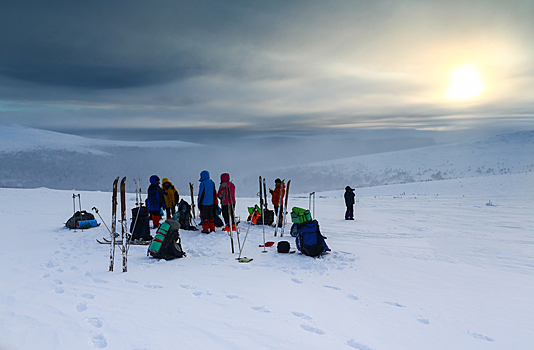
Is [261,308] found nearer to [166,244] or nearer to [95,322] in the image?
[95,322]

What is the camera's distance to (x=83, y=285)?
199 inches

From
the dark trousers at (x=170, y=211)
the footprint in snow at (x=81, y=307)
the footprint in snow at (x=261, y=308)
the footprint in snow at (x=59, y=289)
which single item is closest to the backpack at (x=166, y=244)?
the footprint in snow at (x=59, y=289)

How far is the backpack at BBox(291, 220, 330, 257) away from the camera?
268 inches

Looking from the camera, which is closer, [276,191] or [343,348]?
[343,348]

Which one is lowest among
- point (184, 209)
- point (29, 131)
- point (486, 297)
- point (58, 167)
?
point (486, 297)

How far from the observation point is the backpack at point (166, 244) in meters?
6.75

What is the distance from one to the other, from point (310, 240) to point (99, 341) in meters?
4.49

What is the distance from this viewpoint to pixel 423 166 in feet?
145

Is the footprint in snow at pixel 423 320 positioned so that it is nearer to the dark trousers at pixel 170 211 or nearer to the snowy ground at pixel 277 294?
the snowy ground at pixel 277 294

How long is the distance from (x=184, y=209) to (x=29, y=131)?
69.0 m

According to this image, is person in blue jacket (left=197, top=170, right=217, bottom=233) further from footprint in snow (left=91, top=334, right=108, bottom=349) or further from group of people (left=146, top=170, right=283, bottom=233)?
footprint in snow (left=91, top=334, right=108, bottom=349)

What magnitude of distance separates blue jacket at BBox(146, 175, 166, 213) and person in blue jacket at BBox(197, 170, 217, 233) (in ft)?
4.94

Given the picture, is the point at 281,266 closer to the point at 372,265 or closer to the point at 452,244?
the point at 372,265

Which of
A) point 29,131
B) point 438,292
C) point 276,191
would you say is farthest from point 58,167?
point 438,292
